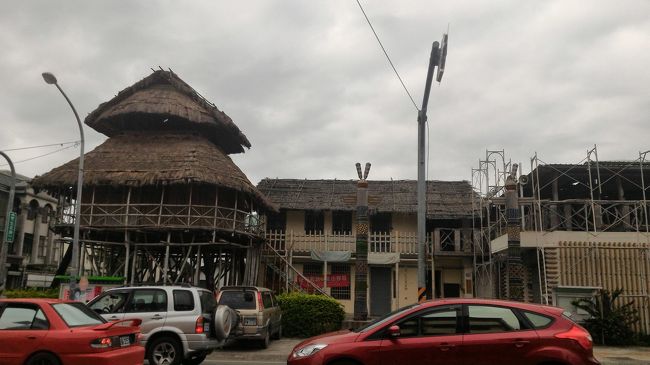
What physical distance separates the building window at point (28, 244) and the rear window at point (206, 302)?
36384mm

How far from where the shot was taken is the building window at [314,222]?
2814cm

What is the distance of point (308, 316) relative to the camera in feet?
57.8

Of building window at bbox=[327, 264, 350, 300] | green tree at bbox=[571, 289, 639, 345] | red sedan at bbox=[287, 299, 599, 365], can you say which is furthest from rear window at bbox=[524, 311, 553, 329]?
building window at bbox=[327, 264, 350, 300]

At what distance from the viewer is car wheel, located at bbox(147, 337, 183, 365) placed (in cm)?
1026

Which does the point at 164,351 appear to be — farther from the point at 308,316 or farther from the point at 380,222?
the point at 380,222

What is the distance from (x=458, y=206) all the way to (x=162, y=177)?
14924 millimetres

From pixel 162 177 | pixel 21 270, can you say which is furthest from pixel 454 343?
pixel 21 270

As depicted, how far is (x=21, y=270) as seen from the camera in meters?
39.7

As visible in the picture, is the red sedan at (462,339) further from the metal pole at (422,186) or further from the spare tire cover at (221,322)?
the metal pole at (422,186)

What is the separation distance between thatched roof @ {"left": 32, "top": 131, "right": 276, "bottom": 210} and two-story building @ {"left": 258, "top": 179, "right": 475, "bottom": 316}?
3.30 meters

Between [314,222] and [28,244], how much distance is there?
26989mm

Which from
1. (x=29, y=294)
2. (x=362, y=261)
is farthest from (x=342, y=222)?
(x=29, y=294)

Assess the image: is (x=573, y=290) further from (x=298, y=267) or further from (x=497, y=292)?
(x=298, y=267)

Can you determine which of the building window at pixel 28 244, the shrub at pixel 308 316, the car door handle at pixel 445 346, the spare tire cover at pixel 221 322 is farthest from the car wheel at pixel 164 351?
the building window at pixel 28 244
